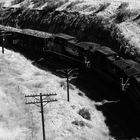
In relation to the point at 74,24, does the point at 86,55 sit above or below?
above

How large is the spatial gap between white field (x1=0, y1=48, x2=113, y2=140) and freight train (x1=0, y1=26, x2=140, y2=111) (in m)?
3.42

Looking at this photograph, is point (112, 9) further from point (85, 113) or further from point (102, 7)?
point (85, 113)

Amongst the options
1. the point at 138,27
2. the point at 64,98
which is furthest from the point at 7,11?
the point at 64,98

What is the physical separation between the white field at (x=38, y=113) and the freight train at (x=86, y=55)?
3416 millimetres

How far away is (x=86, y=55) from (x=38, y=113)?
35.0 feet

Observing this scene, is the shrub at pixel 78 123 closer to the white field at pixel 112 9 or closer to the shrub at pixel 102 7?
the white field at pixel 112 9

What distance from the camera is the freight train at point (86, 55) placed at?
94.1 ft

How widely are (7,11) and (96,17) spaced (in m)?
24.3

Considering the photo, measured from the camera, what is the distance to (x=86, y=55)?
115 feet

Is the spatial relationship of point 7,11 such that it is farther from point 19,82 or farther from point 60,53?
point 19,82

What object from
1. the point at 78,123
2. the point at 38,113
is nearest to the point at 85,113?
the point at 78,123

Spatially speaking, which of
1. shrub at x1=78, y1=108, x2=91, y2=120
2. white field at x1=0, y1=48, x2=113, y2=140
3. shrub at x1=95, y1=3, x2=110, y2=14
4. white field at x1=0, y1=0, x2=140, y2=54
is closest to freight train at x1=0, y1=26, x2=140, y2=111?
white field at x1=0, y1=48, x2=113, y2=140

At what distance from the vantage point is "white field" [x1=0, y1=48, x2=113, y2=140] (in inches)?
986

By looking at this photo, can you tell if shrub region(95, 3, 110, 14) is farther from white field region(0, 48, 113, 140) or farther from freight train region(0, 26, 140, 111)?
white field region(0, 48, 113, 140)
